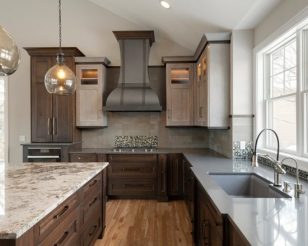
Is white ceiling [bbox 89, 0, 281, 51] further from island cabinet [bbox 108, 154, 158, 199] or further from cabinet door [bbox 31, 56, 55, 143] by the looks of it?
island cabinet [bbox 108, 154, 158, 199]

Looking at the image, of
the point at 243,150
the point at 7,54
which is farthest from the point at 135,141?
the point at 7,54

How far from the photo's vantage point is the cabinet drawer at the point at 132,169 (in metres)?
4.18

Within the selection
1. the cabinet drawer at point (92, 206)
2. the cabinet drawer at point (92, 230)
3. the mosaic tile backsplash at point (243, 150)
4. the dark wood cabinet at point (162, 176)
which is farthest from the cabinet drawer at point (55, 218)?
the dark wood cabinet at point (162, 176)

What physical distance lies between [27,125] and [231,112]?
391 centimetres

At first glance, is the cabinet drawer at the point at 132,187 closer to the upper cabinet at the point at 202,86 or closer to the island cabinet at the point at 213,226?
the upper cabinet at the point at 202,86

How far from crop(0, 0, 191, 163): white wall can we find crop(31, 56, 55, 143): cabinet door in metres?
0.60

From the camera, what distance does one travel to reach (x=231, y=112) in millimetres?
3309

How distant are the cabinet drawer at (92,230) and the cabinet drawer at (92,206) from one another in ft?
0.18

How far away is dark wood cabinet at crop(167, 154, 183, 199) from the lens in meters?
4.16

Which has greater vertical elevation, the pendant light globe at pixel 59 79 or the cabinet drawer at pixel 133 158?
the pendant light globe at pixel 59 79

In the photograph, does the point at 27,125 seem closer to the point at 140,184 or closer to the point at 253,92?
the point at 140,184

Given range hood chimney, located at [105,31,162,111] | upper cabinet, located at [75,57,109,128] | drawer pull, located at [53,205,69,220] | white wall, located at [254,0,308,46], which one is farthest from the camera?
upper cabinet, located at [75,57,109,128]

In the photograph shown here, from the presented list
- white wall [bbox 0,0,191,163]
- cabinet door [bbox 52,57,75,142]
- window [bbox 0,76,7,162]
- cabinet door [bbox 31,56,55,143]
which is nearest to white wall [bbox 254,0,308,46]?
white wall [bbox 0,0,191,163]

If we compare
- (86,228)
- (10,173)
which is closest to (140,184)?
(86,228)
